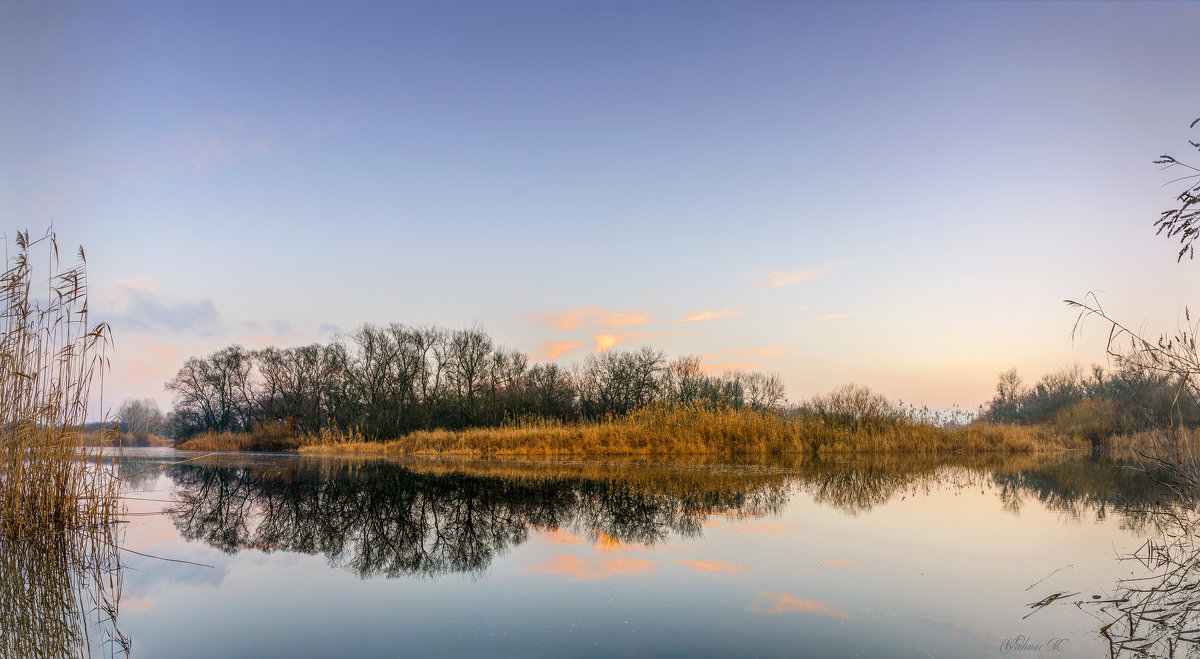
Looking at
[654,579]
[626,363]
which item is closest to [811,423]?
[654,579]

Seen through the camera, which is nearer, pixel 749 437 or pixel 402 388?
pixel 749 437

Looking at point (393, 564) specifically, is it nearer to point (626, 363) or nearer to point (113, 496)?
point (113, 496)

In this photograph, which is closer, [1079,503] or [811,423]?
[1079,503]

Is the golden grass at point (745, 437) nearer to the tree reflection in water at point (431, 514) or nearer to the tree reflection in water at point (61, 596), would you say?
the tree reflection in water at point (431, 514)

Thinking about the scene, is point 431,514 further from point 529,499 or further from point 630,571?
point 630,571

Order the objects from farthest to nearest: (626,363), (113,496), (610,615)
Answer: (626,363) → (113,496) → (610,615)

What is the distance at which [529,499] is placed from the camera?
1087cm

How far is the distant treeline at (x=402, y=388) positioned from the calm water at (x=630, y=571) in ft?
102

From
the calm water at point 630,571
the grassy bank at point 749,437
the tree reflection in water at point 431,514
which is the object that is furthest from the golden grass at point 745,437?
the calm water at point 630,571

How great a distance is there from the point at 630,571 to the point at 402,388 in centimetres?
4063

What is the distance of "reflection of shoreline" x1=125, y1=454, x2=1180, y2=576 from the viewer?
292 inches

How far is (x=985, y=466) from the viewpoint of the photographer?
17.3 m

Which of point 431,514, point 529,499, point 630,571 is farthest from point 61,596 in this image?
point 529,499

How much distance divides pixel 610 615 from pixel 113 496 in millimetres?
6765
